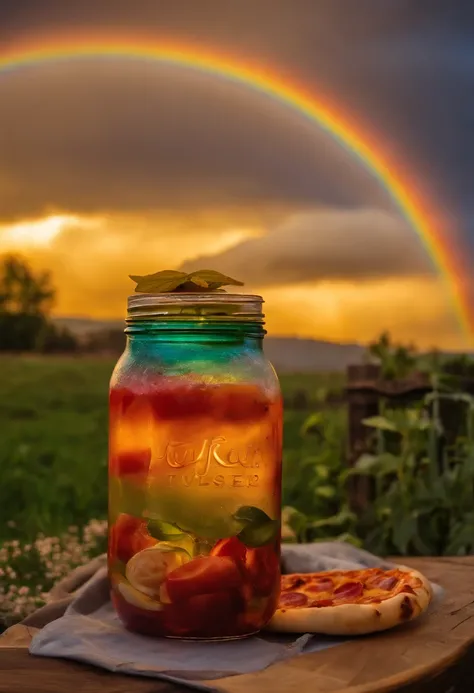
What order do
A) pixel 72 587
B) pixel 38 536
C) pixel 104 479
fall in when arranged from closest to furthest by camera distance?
pixel 72 587 < pixel 38 536 < pixel 104 479

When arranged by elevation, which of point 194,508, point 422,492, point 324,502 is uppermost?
point 194,508

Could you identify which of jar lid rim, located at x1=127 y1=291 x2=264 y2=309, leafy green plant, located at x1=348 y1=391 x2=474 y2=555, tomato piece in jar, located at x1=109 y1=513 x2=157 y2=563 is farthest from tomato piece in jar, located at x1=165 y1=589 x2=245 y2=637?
leafy green plant, located at x1=348 y1=391 x2=474 y2=555

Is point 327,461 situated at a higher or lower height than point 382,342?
lower

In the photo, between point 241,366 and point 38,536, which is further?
point 38,536

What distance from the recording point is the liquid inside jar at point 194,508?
145cm

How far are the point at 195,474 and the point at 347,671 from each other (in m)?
0.37

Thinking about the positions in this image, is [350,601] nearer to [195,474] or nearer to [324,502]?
[195,474]

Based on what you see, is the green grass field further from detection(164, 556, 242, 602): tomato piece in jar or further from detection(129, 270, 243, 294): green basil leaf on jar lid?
detection(164, 556, 242, 602): tomato piece in jar

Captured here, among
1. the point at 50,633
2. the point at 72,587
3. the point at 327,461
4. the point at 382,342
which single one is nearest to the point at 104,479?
the point at 327,461

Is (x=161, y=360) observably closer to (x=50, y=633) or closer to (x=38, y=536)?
(x=50, y=633)

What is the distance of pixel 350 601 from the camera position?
169 centimetres

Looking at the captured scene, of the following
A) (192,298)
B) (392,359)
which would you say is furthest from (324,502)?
(192,298)

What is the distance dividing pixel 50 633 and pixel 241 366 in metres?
0.55

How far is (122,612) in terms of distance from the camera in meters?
1.57
